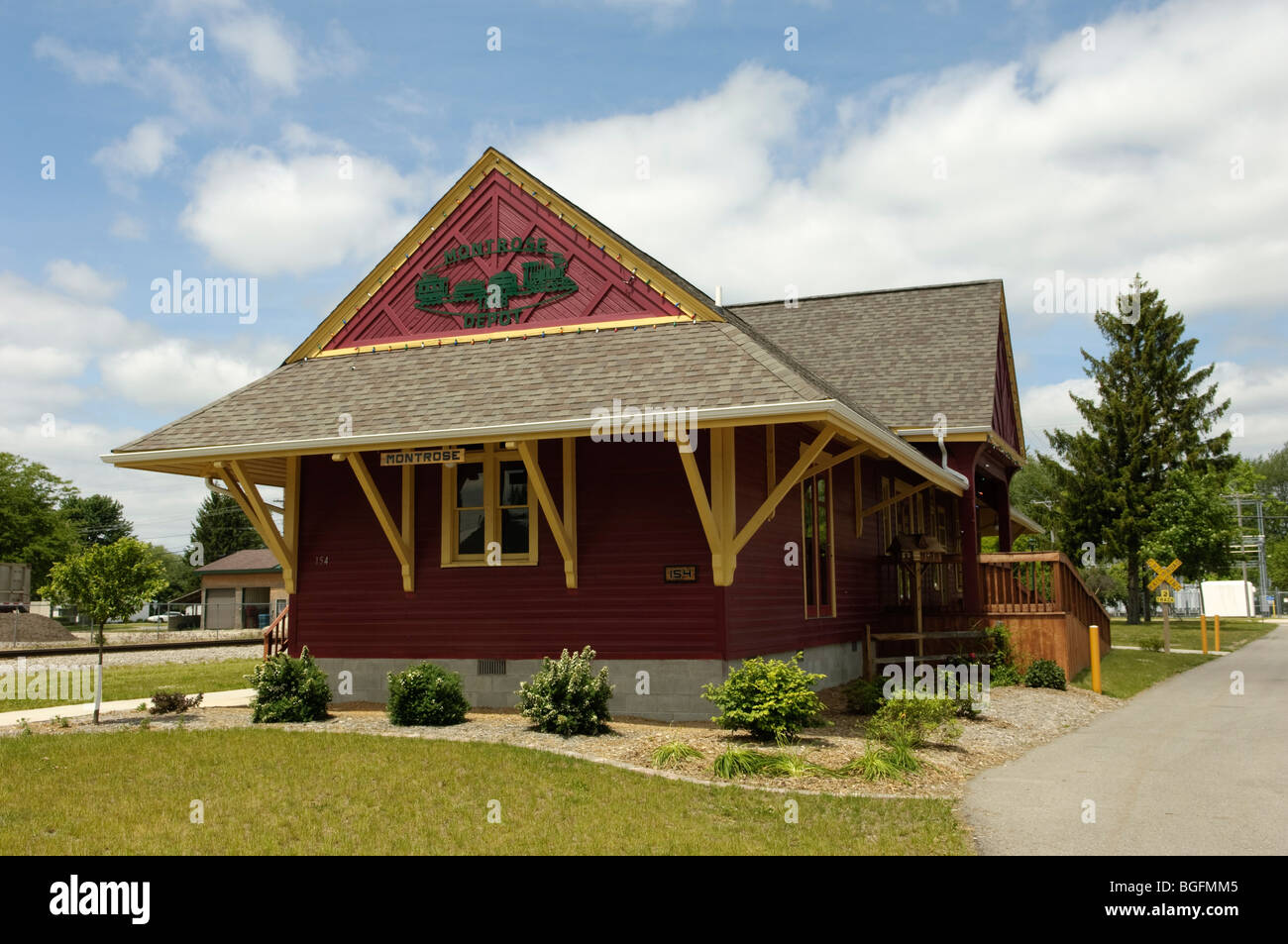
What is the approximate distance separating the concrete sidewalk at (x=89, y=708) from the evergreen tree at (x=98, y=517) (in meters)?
97.2

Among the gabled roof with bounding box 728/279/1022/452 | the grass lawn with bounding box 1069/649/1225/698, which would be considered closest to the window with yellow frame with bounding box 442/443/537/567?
the gabled roof with bounding box 728/279/1022/452

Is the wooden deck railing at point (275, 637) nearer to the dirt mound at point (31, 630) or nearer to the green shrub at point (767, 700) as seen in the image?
the green shrub at point (767, 700)

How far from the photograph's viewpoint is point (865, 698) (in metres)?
14.1

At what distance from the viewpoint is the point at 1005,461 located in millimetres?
23844

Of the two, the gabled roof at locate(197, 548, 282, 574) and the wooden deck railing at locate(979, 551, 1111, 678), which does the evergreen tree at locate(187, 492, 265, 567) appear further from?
the wooden deck railing at locate(979, 551, 1111, 678)

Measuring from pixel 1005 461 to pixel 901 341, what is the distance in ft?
12.8

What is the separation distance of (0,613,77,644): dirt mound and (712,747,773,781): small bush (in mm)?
42144

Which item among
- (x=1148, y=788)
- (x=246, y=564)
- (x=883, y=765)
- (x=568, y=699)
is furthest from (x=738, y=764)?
(x=246, y=564)

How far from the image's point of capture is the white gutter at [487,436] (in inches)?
446

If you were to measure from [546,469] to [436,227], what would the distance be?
4.97 m

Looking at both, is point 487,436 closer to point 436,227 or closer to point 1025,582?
point 436,227

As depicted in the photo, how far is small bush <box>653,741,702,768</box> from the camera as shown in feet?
33.9
